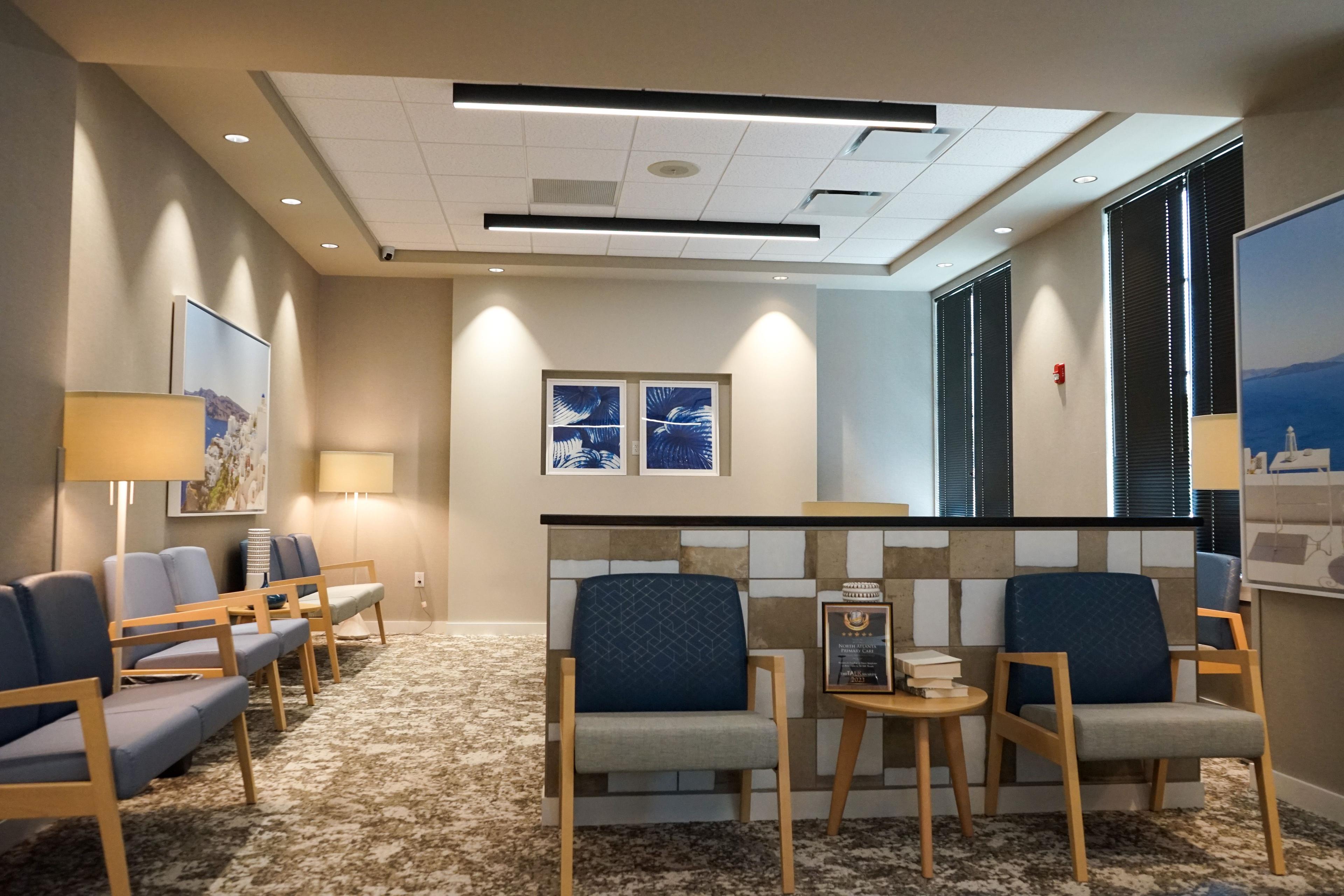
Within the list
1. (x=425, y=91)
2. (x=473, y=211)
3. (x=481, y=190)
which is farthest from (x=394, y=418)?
(x=425, y=91)

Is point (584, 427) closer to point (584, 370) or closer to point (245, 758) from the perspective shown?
point (584, 370)

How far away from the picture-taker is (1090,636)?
3.45m

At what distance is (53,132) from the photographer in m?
3.69

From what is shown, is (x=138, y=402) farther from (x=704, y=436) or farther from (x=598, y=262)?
(x=704, y=436)

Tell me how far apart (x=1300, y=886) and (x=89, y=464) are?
448cm

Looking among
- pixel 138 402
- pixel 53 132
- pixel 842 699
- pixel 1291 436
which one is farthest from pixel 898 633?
pixel 53 132

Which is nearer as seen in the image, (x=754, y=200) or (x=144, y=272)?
(x=144, y=272)

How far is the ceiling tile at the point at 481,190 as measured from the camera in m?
6.01

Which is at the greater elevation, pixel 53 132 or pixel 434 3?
pixel 434 3

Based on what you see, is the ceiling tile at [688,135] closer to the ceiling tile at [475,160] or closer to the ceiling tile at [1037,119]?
the ceiling tile at [475,160]

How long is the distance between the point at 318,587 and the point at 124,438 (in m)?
2.51

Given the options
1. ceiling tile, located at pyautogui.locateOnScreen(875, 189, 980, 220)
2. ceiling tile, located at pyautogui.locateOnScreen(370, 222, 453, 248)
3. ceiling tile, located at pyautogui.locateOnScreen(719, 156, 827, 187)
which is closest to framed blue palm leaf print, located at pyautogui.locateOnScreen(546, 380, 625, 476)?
ceiling tile, located at pyautogui.locateOnScreen(370, 222, 453, 248)

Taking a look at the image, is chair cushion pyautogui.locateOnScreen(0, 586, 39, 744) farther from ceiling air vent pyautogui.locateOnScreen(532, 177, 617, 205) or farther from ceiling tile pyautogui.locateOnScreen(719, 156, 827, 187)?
ceiling tile pyautogui.locateOnScreen(719, 156, 827, 187)

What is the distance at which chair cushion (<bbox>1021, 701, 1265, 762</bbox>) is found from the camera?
9.81 ft
